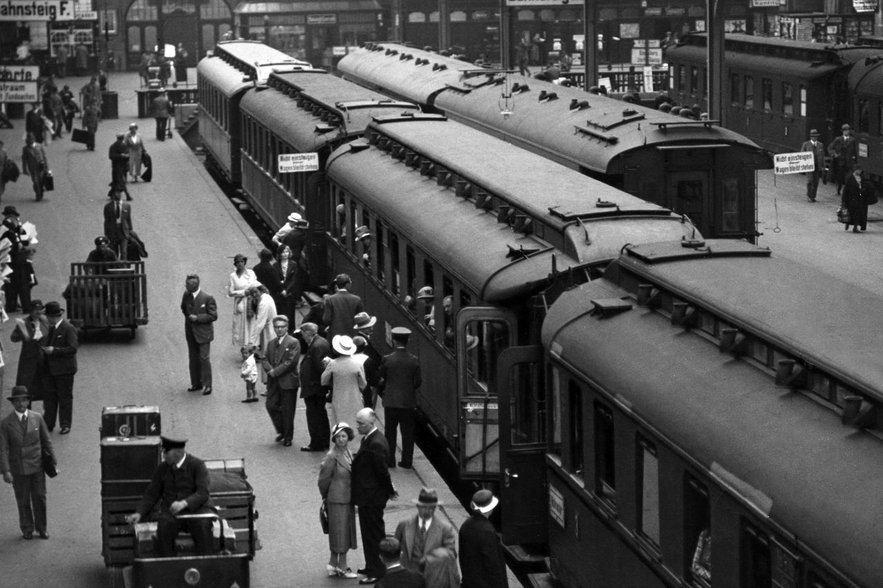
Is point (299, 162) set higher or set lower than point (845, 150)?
higher

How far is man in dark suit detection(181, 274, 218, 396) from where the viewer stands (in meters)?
20.0

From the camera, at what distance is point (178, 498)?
39.4 ft

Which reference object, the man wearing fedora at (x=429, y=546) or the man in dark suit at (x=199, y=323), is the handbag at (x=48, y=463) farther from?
the man in dark suit at (x=199, y=323)

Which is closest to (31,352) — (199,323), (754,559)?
(199,323)

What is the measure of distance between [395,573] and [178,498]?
2228 mm

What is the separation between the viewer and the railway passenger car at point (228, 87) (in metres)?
38.7

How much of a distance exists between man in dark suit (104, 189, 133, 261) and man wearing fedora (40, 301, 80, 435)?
30.3ft

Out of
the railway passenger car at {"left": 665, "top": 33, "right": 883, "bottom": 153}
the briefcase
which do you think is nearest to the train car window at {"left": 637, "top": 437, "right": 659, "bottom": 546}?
the railway passenger car at {"left": 665, "top": 33, "right": 883, "bottom": 153}

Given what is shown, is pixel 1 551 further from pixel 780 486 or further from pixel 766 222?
pixel 766 222

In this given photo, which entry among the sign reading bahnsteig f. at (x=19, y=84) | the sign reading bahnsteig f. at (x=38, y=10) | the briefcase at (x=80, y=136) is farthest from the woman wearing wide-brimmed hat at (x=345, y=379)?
the briefcase at (x=80, y=136)

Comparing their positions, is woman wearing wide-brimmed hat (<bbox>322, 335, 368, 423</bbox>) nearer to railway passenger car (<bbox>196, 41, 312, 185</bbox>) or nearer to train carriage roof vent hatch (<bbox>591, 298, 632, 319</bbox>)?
train carriage roof vent hatch (<bbox>591, 298, 632, 319</bbox>)

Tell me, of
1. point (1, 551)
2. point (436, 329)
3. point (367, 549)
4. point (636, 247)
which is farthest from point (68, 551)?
point (636, 247)

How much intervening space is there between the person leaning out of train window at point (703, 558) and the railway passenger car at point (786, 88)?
32.9 metres

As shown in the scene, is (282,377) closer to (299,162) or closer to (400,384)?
(400,384)
